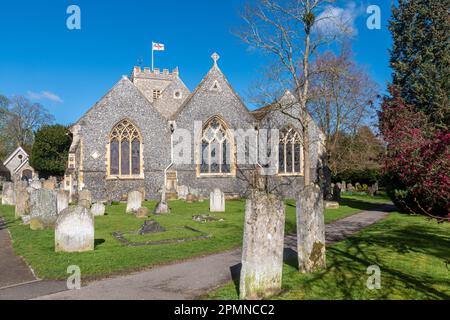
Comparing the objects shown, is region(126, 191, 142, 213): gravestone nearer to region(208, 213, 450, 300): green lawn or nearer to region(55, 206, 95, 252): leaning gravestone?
region(55, 206, 95, 252): leaning gravestone

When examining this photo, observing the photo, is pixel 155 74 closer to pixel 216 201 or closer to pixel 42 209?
pixel 216 201

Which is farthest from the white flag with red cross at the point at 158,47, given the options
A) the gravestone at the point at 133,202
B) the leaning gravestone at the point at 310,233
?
the leaning gravestone at the point at 310,233

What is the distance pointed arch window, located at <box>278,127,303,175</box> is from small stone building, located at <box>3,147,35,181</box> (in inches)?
1649

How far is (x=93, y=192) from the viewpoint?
67.3ft

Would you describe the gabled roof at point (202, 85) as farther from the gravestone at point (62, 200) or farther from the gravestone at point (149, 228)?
the gravestone at point (149, 228)

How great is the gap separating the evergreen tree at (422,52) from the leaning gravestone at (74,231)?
618 inches

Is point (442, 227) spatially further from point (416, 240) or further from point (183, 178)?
point (183, 178)

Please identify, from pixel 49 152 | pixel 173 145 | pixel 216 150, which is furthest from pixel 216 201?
pixel 49 152

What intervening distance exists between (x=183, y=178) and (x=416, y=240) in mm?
15446

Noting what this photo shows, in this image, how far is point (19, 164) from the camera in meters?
52.6

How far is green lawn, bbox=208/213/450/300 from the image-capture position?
215 inches

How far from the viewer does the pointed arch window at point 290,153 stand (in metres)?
25.6
